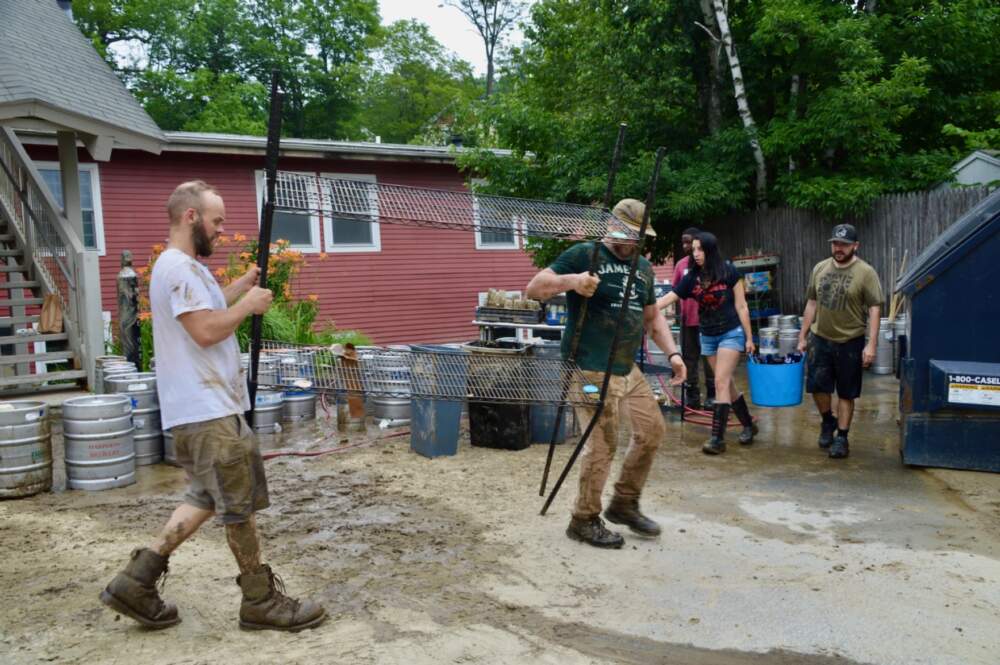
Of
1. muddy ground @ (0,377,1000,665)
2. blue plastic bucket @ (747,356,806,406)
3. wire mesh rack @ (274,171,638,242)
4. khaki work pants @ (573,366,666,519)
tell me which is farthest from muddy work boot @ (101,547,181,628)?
blue plastic bucket @ (747,356,806,406)

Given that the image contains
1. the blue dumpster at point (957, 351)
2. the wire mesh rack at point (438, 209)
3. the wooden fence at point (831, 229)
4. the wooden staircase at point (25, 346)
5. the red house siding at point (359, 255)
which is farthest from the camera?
the red house siding at point (359, 255)

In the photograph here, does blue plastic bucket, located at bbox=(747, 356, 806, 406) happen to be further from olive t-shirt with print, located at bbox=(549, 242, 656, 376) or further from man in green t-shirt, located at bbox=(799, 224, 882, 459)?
olive t-shirt with print, located at bbox=(549, 242, 656, 376)

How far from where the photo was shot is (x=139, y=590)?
364cm

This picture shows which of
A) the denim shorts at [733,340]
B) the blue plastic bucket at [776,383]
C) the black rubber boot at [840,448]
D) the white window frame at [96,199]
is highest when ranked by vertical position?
the white window frame at [96,199]

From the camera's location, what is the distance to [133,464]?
21.5ft

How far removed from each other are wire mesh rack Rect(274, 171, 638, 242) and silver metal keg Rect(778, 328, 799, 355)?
639cm

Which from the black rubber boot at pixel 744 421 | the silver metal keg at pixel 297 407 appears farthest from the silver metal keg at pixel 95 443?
the black rubber boot at pixel 744 421

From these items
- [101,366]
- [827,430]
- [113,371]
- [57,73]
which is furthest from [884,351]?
[57,73]

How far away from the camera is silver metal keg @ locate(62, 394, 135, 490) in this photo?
20.7 ft

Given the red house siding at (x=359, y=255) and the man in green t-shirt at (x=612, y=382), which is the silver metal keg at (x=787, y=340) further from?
the red house siding at (x=359, y=255)

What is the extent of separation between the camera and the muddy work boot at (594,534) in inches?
191

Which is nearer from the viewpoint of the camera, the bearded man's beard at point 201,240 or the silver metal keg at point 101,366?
the bearded man's beard at point 201,240

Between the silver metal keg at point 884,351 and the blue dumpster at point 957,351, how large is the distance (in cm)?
508

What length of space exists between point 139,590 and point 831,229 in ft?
38.1
